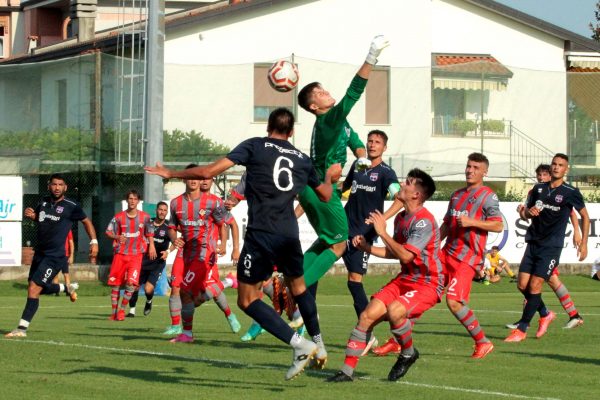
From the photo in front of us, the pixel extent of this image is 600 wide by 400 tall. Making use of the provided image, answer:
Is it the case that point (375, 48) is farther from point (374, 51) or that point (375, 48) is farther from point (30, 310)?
point (30, 310)

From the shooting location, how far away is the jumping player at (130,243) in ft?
71.2

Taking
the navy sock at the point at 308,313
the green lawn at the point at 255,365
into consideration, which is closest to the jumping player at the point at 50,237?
the green lawn at the point at 255,365

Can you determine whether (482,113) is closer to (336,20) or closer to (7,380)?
(336,20)

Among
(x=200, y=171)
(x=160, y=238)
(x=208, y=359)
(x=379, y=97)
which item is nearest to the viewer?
(x=200, y=171)

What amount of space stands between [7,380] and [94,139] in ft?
66.6

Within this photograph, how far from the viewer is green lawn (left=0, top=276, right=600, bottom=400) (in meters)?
9.99

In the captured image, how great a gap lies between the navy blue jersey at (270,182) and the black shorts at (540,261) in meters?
6.47

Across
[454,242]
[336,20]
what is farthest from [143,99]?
[454,242]

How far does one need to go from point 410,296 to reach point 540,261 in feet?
18.6

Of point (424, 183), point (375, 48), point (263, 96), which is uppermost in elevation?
point (263, 96)

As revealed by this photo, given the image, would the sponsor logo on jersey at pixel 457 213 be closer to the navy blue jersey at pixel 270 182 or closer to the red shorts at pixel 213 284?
the navy blue jersey at pixel 270 182

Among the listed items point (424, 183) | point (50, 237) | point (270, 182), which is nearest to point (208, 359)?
point (270, 182)

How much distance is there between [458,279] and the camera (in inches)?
512

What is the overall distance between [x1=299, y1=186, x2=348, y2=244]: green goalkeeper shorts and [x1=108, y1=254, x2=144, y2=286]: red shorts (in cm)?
982
